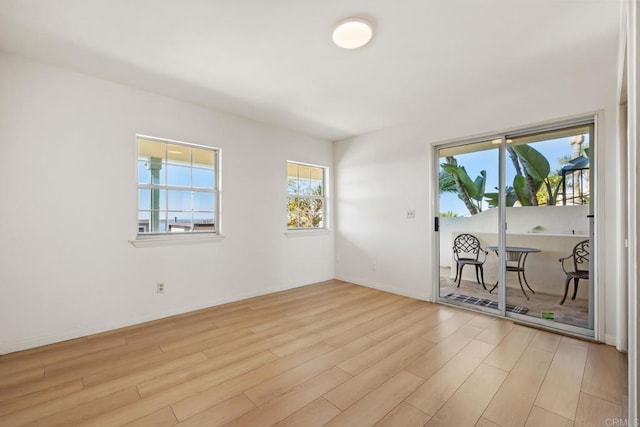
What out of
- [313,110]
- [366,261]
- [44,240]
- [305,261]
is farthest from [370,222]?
[44,240]

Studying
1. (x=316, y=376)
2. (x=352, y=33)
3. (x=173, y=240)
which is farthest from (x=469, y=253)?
(x=173, y=240)

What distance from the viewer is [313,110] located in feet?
12.3

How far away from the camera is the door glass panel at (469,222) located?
11.7 ft

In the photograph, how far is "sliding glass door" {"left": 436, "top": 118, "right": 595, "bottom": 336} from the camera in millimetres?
3018

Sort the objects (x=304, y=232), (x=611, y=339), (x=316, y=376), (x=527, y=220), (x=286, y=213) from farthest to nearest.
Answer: (x=304, y=232)
(x=286, y=213)
(x=527, y=220)
(x=611, y=339)
(x=316, y=376)

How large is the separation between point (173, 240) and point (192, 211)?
0.46m

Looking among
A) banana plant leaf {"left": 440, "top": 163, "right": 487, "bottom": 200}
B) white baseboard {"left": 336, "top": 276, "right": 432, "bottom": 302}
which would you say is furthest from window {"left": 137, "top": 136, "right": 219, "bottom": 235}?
banana plant leaf {"left": 440, "top": 163, "right": 487, "bottom": 200}

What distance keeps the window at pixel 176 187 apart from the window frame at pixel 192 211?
10mm

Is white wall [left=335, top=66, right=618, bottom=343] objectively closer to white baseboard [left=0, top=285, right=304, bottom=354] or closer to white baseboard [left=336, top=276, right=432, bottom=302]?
white baseboard [left=336, top=276, right=432, bottom=302]

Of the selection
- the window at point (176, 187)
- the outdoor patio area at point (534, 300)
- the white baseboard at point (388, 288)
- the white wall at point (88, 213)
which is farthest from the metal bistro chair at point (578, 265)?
the window at point (176, 187)

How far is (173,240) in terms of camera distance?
A: 11.0 ft

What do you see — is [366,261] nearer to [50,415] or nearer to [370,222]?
[370,222]

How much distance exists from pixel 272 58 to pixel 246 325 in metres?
2.75

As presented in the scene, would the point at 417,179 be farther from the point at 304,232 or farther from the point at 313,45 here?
the point at 313,45
